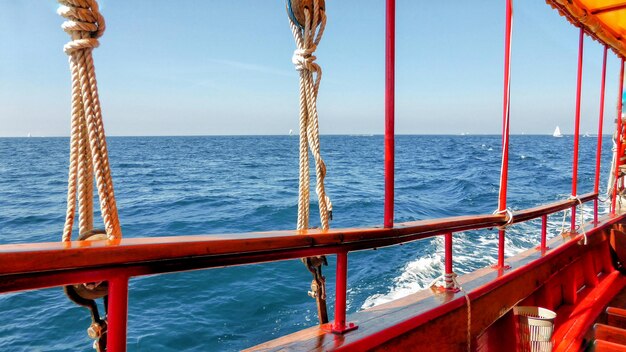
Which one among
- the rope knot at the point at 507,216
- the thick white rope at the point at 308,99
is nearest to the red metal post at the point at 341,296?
the thick white rope at the point at 308,99

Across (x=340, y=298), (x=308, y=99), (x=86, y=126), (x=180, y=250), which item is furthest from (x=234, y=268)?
(x=86, y=126)

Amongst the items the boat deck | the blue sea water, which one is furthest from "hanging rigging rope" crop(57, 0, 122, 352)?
the blue sea water

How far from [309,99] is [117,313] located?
0.95 metres

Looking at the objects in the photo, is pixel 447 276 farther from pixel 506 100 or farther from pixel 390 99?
pixel 506 100

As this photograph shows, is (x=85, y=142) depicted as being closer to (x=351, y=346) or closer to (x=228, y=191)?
(x=351, y=346)

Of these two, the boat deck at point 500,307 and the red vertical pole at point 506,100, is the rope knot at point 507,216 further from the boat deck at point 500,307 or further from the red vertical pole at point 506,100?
the boat deck at point 500,307

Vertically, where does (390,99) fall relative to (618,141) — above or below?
above

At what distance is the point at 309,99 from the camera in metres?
1.54

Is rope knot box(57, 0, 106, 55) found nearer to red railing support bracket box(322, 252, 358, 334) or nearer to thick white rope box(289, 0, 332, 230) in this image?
thick white rope box(289, 0, 332, 230)

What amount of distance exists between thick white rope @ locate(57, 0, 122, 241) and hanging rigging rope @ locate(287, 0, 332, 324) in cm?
70

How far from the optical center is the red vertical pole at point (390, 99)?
1.74m

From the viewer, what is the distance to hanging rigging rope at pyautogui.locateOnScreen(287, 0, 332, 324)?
147 centimetres

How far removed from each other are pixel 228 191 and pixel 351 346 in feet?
60.9

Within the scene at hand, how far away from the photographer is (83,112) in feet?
3.27
